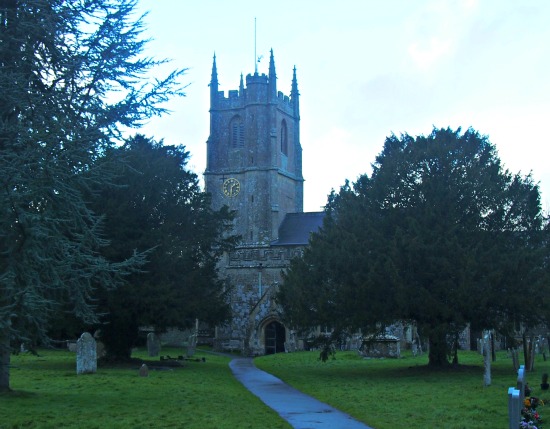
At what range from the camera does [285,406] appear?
14352 mm

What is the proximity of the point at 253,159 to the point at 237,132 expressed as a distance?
→ 327 centimetres

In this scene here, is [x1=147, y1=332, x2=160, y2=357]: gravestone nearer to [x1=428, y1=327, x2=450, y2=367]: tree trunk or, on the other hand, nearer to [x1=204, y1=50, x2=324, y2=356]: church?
[x1=428, y1=327, x2=450, y2=367]: tree trunk

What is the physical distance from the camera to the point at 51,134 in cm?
1231

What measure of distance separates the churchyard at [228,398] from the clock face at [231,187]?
37124 millimetres

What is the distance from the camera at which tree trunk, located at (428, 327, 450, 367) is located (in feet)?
70.2

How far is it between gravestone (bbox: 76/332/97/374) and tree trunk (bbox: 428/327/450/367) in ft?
33.8

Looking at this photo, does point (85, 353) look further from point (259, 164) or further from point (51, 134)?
point (259, 164)

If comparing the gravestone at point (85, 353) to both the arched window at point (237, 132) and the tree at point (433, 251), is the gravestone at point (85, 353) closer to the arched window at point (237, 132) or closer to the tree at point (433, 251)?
the tree at point (433, 251)

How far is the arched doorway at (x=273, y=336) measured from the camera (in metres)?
43.3

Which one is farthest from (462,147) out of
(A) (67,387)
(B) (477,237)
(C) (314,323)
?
(A) (67,387)

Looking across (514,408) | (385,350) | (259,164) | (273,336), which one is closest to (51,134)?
(514,408)

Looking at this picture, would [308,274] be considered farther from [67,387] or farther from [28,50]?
[28,50]

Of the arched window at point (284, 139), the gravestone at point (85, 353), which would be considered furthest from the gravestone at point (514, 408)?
the arched window at point (284, 139)

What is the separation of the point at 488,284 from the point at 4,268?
45.9ft
